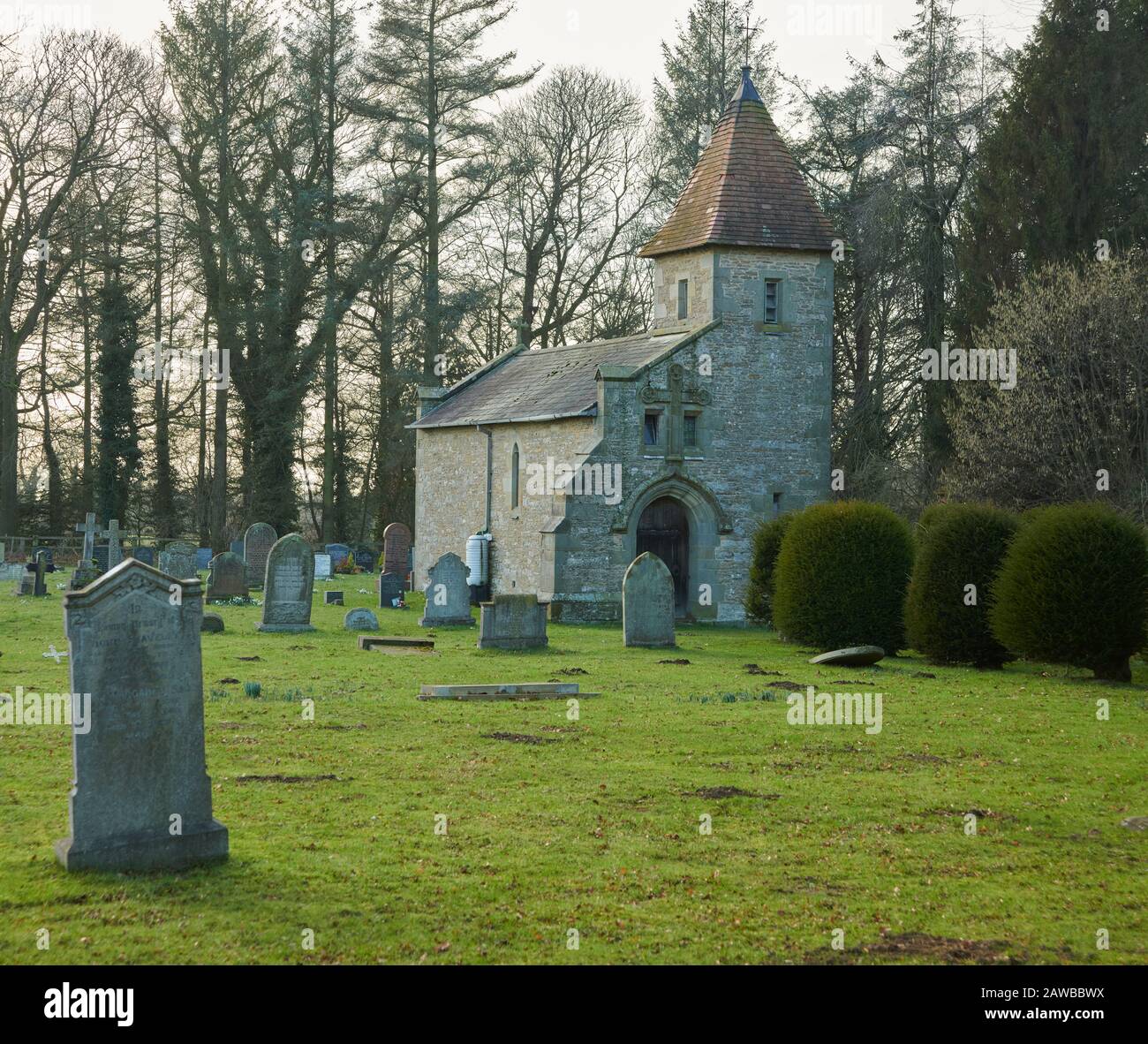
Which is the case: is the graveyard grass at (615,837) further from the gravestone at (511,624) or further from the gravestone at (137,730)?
the gravestone at (511,624)

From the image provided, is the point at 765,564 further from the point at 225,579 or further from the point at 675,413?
the point at 225,579

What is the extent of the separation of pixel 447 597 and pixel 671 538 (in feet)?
20.9

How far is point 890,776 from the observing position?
10930mm

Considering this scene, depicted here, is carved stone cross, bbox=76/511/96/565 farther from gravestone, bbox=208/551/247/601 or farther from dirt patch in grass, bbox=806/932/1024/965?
dirt patch in grass, bbox=806/932/1024/965

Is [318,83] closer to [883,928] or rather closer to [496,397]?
[496,397]

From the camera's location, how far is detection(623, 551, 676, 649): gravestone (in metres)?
21.8

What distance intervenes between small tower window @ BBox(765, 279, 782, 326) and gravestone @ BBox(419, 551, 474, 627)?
9889mm

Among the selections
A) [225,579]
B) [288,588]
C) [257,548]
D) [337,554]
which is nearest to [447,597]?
[288,588]

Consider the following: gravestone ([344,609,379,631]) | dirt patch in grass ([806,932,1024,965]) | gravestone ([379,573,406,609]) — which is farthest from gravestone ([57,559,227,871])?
gravestone ([379,573,406,609])

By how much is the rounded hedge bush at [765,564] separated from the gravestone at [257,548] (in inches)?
559

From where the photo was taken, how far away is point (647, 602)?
862 inches

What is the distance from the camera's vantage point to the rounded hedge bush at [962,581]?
64.8ft

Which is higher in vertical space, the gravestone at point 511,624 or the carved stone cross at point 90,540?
the carved stone cross at point 90,540

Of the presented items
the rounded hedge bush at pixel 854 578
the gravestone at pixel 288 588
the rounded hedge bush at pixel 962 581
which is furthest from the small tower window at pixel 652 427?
the rounded hedge bush at pixel 962 581
